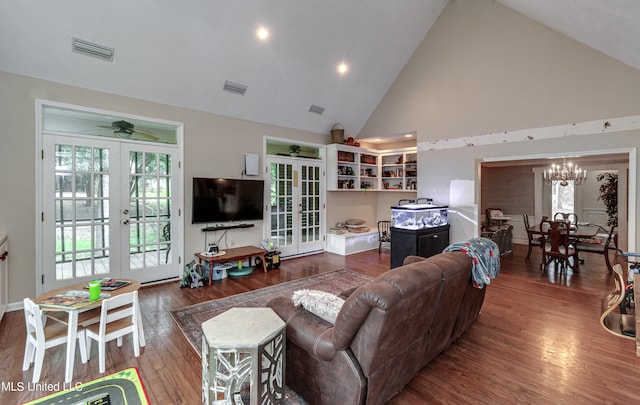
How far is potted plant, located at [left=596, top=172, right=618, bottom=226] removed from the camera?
22.4 ft

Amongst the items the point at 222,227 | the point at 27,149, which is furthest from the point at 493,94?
the point at 27,149

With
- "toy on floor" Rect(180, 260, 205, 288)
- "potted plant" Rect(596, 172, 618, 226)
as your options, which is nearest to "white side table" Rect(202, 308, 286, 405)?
"toy on floor" Rect(180, 260, 205, 288)

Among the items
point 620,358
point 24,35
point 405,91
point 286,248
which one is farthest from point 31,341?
point 405,91

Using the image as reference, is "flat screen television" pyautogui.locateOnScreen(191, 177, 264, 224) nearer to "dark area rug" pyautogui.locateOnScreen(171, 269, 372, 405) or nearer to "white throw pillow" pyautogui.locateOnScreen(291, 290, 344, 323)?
"dark area rug" pyautogui.locateOnScreen(171, 269, 372, 405)

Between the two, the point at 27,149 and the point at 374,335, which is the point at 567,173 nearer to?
the point at 374,335

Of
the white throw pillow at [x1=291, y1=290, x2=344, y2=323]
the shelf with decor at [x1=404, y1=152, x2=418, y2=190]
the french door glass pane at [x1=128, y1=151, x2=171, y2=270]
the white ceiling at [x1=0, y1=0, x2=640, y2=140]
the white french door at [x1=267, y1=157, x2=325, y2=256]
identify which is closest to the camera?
the white throw pillow at [x1=291, y1=290, x2=344, y2=323]

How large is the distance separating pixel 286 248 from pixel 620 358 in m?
4.84

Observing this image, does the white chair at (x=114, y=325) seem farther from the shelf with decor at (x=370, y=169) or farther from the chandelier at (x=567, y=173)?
the chandelier at (x=567, y=173)

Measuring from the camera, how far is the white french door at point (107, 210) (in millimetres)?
3584

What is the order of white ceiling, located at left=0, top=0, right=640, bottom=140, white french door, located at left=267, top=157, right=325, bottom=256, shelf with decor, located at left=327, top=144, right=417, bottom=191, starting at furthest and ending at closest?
shelf with decor, located at left=327, top=144, right=417, bottom=191 < white french door, located at left=267, top=157, right=325, bottom=256 < white ceiling, located at left=0, top=0, right=640, bottom=140

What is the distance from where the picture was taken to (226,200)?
4.89m

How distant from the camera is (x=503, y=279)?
15.0 ft

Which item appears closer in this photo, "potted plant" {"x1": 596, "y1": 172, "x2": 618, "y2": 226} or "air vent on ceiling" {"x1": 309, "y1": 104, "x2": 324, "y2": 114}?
"air vent on ceiling" {"x1": 309, "y1": 104, "x2": 324, "y2": 114}

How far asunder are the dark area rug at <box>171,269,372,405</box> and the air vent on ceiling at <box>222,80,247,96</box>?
3.23 meters
